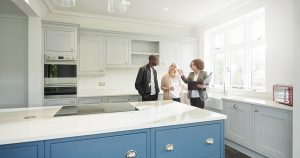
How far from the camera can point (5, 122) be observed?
131cm

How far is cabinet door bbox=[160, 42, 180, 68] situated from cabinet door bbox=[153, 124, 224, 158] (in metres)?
3.02

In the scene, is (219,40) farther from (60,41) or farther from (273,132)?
(60,41)

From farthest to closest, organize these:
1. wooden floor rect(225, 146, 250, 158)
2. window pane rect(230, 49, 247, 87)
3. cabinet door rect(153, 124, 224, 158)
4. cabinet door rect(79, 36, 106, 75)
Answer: cabinet door rect(79, 36, 106, 75) < window pane rect(230, 49, 247, 87) < wooden floor rect(225, 146, 250, 158) < cabinet door rect(153, 124, 224, 158)

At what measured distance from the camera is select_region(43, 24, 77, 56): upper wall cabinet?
3.25 m

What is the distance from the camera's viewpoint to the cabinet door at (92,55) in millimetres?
3759

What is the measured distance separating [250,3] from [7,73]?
4542 mm

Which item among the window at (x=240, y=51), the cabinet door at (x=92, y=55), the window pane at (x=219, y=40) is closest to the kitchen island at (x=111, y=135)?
the cabinet door at (x=92, y=55)

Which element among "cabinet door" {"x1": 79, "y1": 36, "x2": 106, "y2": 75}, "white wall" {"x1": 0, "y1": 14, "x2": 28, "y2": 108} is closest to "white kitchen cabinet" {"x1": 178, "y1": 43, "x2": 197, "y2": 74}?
"cabinet door" {"x1": 79, "y1": 36, "x2": 106, "y2": 75}

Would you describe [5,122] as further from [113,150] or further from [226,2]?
[226,2]

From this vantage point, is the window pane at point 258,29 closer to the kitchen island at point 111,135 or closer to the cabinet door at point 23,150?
the kitchen island at point 111,135

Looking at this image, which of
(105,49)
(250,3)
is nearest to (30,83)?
(105,49)

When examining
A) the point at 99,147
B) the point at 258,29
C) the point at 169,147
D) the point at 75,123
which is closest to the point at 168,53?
the point at 258,29

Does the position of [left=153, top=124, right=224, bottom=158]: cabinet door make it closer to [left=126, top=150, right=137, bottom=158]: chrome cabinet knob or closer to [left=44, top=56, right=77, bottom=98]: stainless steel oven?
[left=126, top=150, right=137, bottom=158]: chrome cabinet knob

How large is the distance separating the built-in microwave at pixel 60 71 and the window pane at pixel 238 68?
3277 mm
